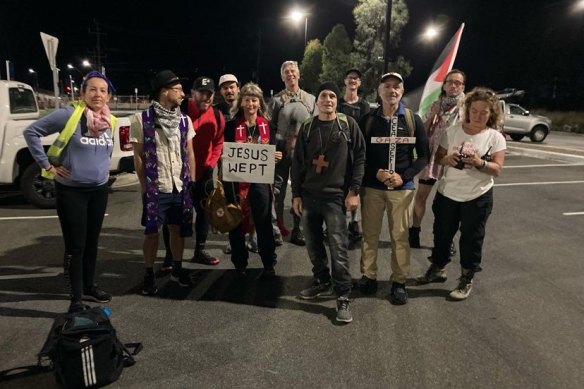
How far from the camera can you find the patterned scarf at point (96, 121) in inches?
142

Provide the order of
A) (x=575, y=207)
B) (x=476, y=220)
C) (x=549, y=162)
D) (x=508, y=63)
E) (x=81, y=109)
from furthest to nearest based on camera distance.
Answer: (x=508, y=63) < (x=549, y=162) < (x=575, y=207) < (x=476, y=220) < (x=81, y=109)

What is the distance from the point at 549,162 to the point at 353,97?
35.1 feet

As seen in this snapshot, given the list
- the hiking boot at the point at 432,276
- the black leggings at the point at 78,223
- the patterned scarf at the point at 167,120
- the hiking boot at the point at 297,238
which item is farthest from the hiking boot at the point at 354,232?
the black leggings at the point at 78,223

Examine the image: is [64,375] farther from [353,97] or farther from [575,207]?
[575,207]

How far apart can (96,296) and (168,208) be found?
104 centimetres

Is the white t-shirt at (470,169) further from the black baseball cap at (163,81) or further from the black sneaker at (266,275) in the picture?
the black baseball cap at (163,81)

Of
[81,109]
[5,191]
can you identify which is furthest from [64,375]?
[5,191]

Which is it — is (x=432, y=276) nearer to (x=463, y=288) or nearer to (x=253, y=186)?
(x=463, y=288)

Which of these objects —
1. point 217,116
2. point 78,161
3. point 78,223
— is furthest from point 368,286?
point 78,161

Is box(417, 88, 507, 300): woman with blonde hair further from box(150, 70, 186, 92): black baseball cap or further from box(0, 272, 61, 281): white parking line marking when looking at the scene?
box(0, 272, 61, 281): white parking line marking

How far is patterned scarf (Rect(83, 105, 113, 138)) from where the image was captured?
3596 mm

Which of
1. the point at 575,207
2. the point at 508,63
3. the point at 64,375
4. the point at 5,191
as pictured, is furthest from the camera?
the point at 508,63

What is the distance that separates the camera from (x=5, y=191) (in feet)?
27.9

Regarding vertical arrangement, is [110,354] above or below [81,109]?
below
